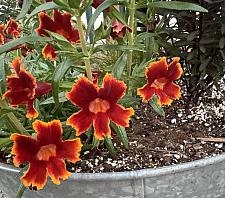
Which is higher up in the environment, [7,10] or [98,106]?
[98,106]

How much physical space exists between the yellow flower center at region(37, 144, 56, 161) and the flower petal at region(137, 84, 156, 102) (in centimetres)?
19

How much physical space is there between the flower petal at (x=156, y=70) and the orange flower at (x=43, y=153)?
0.18 metres

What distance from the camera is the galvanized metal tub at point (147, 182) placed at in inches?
34.3

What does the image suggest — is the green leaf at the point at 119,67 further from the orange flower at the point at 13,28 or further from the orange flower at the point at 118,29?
the orange flower at the point at 13,28

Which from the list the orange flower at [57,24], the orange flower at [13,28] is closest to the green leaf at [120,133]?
the orange flower at [57,24]

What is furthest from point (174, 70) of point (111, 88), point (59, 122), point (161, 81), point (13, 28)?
point (13, 28)

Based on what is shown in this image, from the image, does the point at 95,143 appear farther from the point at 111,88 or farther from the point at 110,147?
the point at 111,88

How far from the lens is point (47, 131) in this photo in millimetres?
819

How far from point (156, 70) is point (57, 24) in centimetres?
24

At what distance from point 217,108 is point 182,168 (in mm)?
367

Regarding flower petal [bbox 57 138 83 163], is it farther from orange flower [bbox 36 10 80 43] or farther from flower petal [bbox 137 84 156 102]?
orange flower [bbox 36 10 80 43]

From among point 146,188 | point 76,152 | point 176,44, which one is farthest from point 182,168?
point 176,44

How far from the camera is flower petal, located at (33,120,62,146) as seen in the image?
81 cm

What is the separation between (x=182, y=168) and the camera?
88 cm
